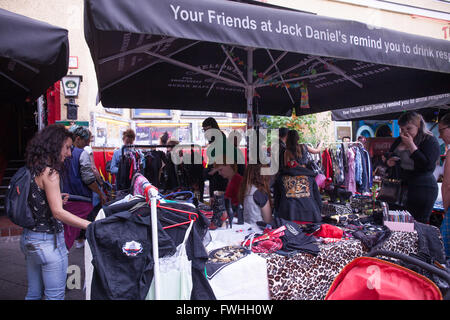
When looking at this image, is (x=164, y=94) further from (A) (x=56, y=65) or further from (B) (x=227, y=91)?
(A) (x=56, y=65)

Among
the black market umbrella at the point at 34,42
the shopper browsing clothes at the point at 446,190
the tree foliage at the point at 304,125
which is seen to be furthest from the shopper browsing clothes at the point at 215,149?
the tree foliage at the point at 304,125

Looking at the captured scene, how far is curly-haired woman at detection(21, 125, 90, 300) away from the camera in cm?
245

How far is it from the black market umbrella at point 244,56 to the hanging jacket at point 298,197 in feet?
4.23

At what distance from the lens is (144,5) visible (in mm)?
1925

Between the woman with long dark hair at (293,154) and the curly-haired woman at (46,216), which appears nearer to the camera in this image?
the curly-haired woman at (46,216)

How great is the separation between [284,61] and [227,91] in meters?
1.44

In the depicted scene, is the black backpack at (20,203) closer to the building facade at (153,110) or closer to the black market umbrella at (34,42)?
the black market umbrella at (34,42)

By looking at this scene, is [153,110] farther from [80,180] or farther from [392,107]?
[392,107]

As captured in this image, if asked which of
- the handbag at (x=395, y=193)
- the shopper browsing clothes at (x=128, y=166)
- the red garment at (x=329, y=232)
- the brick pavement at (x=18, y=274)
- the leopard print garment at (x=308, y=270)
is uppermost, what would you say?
the shopper browsing clothes at (x=128, y=166)

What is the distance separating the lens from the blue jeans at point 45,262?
249 cm

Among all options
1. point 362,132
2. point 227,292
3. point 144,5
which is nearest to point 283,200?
point 227,292

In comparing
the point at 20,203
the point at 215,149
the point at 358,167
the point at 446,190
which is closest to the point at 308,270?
the point at 446,190

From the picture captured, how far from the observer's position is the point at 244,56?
4.50m

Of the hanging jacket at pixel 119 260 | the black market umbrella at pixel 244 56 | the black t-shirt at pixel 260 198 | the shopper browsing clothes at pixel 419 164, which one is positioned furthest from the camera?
the shopper browsing clothes at pixel 419 164
